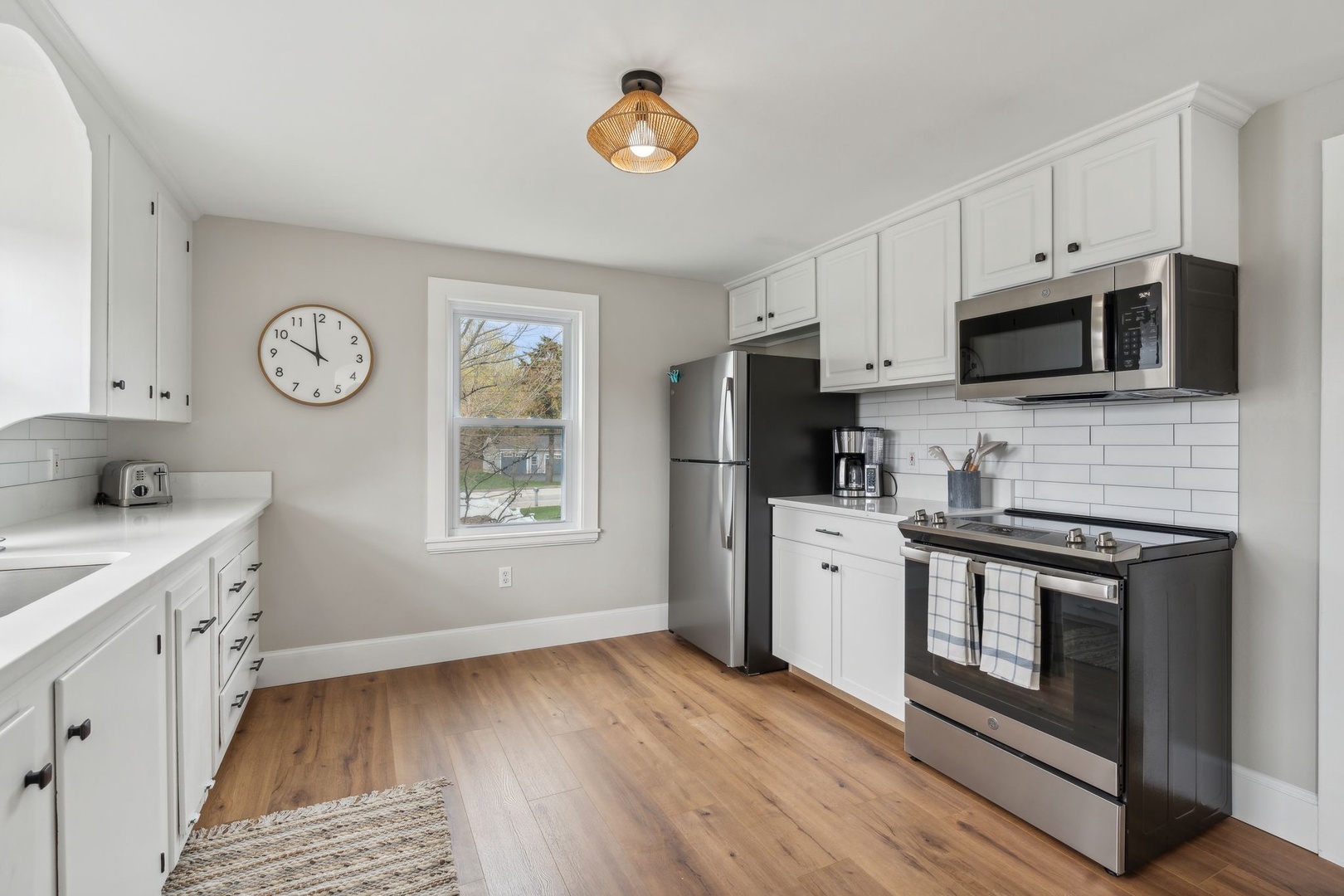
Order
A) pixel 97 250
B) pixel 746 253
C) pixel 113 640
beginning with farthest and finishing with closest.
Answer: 1. pixel 746 253
2. pixel 97 250
3. pixel 113 640

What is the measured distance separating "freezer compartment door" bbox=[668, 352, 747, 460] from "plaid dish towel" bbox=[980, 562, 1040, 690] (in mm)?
1520

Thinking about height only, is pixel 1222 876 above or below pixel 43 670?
below

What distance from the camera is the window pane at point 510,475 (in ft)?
12.2

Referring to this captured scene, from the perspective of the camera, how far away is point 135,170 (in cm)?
231

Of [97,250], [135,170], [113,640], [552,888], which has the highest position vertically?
[135,170]

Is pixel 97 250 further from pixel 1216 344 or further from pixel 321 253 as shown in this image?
pixel 1216 344

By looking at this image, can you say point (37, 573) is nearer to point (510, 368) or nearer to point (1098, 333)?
point (510, 368)

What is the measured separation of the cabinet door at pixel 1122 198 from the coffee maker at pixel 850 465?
1348mm

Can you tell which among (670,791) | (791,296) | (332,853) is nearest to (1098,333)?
(791,296)

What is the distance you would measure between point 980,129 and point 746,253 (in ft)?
5.04

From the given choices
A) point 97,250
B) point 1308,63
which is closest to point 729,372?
point 1308,63

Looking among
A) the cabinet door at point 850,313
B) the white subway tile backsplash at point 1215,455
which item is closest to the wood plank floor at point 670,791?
the white subway tile backsplash at point 1215,455

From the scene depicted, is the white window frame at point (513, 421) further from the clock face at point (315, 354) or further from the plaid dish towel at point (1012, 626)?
the plaid dish towel at point (1012, 626)

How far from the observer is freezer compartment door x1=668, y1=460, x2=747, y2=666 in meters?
3.45
